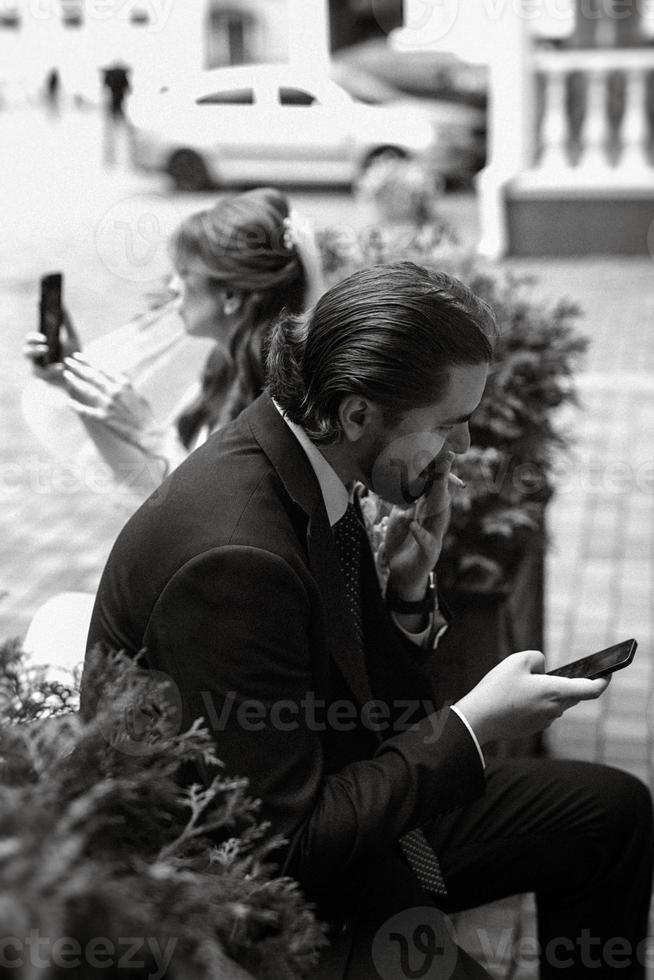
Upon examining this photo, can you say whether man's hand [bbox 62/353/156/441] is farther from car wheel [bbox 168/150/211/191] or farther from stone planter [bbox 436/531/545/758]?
car wheel [bbox 168/150/211/191]

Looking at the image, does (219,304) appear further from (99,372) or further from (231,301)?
(99,372)

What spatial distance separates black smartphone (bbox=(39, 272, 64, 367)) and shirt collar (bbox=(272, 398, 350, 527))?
3.35ft

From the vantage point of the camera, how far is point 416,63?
1534 cm

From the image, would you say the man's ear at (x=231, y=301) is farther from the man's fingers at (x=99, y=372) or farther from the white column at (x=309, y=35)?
the white column at (x=309, y=35)

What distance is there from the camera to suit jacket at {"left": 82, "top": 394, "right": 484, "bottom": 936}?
1872 mm

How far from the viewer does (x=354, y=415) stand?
79.9 inches

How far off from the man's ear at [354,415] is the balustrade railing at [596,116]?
951cm

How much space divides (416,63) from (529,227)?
4974 mm

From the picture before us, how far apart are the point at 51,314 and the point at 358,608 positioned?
1.15 metres

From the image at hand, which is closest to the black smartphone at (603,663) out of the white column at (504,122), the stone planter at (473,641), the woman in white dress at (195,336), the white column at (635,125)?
the stone planter at (473,641)

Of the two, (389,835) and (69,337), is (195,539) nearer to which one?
(389,835)

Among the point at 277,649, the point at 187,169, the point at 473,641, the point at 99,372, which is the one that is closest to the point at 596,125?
the point at 187,169

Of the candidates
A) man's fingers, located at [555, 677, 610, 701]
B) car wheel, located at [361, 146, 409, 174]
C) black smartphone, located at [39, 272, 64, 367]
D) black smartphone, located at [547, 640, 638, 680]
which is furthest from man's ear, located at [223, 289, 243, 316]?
car wheel, located at [361, 146, 409, 174]

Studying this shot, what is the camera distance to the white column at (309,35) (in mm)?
3879
